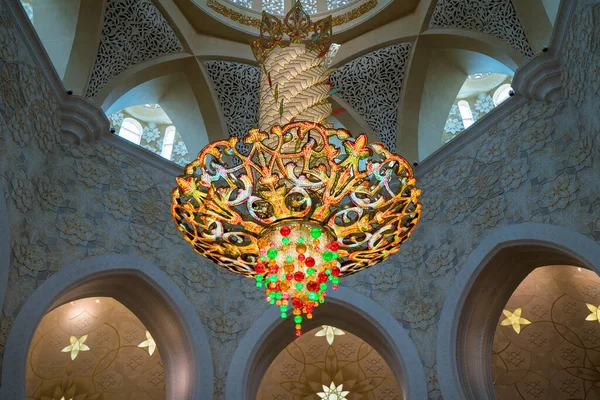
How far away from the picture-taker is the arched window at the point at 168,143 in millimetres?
9641

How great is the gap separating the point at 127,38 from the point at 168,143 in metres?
2.78

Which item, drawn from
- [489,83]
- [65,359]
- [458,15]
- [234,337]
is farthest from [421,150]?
[65,359]

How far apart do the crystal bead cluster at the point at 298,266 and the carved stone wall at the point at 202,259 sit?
102 inches

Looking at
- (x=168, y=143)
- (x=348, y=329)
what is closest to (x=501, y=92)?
(x=348, y=329)

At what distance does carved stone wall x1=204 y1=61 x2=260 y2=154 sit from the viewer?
800 centimetres

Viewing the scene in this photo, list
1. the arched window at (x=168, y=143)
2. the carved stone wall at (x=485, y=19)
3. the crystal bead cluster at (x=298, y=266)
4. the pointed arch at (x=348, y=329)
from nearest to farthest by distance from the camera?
the crystal bead cluster at (x=298, y=266), the pointed arch at (x=348, y=329), the carved stone wall at (x=485, y=19), the arched window at (x=168, y=143)

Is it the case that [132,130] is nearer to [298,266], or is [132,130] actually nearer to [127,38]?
[127,38]

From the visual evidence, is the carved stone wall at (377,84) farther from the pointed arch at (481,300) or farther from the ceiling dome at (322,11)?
the pointed arch at (481,300)

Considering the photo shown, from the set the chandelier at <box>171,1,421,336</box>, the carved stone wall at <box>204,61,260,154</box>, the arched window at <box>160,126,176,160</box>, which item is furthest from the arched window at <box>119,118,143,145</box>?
the chandelier at <box>171,1,421,336</box>

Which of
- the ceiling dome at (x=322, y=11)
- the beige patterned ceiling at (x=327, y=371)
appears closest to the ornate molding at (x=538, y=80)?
the ceiling dome at (x=322, y=11)

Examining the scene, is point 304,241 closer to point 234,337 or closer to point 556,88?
point 234,337

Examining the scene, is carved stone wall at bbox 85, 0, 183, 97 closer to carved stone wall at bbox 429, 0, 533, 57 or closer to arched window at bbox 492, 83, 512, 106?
carved stone wall at bbox 429, 0, 533, 57

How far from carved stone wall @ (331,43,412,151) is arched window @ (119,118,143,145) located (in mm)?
3625

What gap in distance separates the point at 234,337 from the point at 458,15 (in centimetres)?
491
